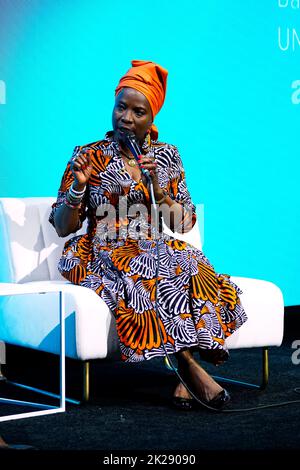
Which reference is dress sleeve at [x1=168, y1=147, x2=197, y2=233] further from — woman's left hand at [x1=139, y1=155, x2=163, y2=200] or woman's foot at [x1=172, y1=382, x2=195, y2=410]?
woman's foot at [x1=172, y1=382, x2=195, y2=410]

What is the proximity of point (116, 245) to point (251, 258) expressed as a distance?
1.99 meters

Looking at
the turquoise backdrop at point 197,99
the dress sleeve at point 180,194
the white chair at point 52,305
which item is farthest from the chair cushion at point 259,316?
the turquoise backdrop at point 197,99

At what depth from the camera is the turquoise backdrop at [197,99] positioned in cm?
450

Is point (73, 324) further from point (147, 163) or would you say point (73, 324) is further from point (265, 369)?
point (265, 369)

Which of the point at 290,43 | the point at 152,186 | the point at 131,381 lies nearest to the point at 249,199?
the point at 290,43

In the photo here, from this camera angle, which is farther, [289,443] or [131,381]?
[131,381]

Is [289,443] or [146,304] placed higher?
[146,304]

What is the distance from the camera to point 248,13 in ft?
17.7

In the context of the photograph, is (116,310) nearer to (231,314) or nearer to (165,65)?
(231,314)

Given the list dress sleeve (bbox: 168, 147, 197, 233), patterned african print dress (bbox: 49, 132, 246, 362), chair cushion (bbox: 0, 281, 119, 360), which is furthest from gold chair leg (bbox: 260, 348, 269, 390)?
chair cushion (bbox: 0, 281, 119, 360)

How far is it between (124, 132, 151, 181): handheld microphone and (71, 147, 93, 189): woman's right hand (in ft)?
0.55

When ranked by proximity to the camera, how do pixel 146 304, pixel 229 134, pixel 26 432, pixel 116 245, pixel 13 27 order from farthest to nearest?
pixel 229 134
pixel 13 27
pixel 116 245
pixel 146 304
pixel 26 432

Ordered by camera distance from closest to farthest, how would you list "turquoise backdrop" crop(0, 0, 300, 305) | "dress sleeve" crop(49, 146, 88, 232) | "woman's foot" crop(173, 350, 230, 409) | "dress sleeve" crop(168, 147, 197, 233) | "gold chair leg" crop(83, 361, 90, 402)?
1. "woman's foot" crop(173, 350, 230, 409)
2. "gold chair leg" crop(83, 361, 90, 402)
3. "dress sleeve" crop(49, 146, 88, 232)
4. "dress sleeve" crop(168, 147, 197, 233)
5. "turquoise backdrop" crop(0, 0, 300, 305)

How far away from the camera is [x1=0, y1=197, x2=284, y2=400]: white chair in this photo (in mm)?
3336
